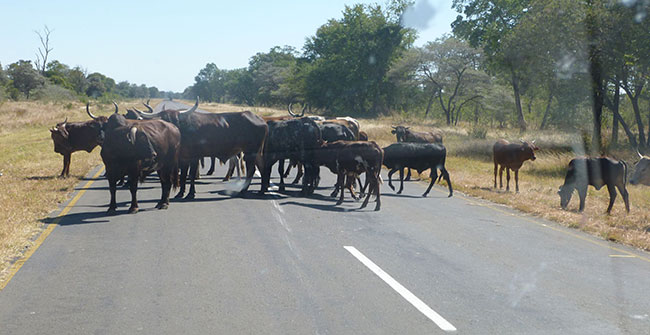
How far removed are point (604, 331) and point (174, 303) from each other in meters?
4.17

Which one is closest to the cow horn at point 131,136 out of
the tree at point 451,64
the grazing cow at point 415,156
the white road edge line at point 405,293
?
the white road edge line at point 405,293

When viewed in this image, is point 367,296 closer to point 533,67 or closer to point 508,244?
point 508,244

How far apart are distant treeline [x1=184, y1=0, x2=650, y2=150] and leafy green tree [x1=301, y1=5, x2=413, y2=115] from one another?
12 centimetres

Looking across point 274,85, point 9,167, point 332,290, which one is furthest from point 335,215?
point 274,85

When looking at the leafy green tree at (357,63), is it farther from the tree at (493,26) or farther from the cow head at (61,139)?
the cow head at (61,139)

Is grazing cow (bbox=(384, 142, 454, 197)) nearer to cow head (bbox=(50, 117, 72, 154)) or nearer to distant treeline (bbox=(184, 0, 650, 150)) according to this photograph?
cow head (bbox=(50, 117, 72, 154))

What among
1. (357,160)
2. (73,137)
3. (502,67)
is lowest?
(73,137)

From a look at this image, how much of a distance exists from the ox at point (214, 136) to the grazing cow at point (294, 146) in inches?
15.9

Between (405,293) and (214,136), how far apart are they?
870 centimetres

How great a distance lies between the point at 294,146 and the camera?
15.4 meters

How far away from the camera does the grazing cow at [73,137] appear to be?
17.2 metres

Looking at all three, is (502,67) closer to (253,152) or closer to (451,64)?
(451,64)

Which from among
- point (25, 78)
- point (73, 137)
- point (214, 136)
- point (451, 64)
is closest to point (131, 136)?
point (214, 136)

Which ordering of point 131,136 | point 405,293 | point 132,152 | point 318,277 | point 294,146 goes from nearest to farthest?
point 405,293 < point 318,277 < point 131,136 < point 132,152 < point 294,146
